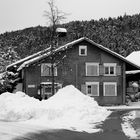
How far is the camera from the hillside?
360ft

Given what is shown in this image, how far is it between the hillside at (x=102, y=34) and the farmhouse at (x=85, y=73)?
5548cm

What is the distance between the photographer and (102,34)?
411ft

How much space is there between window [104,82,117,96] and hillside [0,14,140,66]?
182 feet

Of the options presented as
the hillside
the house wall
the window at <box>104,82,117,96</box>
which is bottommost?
the window at <box>104,82,117,96</box>

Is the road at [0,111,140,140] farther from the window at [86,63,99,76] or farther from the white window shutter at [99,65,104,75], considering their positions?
the white window shutter at [99,65,104,75]

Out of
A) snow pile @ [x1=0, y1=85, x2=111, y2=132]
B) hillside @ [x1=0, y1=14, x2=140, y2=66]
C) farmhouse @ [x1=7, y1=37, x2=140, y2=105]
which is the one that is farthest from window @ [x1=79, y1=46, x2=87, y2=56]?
hillside @ [x1=0, y1=14, x2=140, y2=66]

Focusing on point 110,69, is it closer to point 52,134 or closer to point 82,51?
point 82,51

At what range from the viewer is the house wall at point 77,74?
43.9 m


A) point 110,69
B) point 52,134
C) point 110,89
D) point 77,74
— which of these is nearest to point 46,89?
point 77,74

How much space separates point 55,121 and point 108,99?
25538mm

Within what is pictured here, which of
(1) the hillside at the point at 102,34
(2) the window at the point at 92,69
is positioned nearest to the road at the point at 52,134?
(2) the window at the point at 92,69

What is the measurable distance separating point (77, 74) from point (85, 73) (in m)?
0.95

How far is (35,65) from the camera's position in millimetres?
43781

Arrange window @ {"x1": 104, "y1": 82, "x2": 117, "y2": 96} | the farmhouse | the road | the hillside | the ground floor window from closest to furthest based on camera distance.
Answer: the road → the ground floor window → the farmhouse → window @ {"x1": 104, "y1": 82, "x2": 117, "y2": 96} → the hillside
